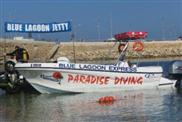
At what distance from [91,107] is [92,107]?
0.04 m

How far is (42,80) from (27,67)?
44.4 inches

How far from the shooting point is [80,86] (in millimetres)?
27828

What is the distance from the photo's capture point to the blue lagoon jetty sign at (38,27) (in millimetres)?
31609

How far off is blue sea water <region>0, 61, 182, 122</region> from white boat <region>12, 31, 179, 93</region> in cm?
45

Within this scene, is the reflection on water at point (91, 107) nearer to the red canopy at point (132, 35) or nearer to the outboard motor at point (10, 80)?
the outboard motor at point (10, 80)

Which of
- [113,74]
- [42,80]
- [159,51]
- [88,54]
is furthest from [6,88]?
[159,51]

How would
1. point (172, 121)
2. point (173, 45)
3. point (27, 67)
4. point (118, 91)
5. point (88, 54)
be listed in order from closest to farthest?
point (172, 121)
point (27, 67)
point (118, 91)
point (88, 54)
point (173, 45)

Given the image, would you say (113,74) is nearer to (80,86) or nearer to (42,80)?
(80,86)

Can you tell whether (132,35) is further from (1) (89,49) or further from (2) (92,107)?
(1) (89,49)

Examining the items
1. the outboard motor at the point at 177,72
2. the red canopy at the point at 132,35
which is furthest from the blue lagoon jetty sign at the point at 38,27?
the outboard motor at the point at 177,72

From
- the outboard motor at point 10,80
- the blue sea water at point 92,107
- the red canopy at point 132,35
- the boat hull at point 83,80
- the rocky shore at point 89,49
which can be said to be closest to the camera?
the blue sea water at point 92,107

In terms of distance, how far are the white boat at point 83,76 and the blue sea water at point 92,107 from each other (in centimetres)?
45

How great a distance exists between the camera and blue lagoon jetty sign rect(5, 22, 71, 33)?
31.6 m

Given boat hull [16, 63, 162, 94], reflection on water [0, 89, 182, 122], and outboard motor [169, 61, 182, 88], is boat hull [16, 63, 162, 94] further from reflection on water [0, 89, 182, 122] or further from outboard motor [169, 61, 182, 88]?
outboard motor [169, 61, 182, 88]
